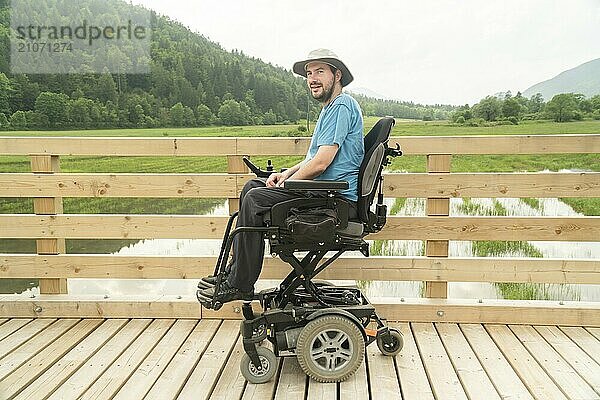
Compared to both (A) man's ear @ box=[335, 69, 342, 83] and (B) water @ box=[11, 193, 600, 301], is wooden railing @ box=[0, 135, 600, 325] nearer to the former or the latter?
(B) water @ box=[11, 193, 600, 301]

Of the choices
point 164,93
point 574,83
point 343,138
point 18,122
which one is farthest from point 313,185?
point 574,83

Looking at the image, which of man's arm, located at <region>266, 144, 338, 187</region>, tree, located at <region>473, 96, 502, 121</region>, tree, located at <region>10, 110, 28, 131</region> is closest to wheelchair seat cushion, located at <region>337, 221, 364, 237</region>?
man's arm, located at <region>266, 144, 338, 187</region>

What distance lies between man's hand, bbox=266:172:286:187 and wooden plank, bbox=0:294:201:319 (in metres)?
0.97

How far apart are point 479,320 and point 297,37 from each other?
2496mm

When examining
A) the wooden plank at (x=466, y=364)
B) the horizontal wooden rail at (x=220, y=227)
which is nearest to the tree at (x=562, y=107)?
the horizontal wooden rail at (x=220, y=227)

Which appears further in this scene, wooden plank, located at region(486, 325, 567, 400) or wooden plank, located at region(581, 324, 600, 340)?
wooden plank, located at region(581, 324, 600, 340)

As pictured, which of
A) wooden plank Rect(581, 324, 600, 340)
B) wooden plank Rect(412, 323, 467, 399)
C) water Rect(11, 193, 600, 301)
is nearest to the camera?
wooden plank Rect(412, 323, 467, 399)

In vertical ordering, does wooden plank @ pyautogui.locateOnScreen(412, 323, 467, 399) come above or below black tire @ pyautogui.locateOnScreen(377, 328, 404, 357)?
below

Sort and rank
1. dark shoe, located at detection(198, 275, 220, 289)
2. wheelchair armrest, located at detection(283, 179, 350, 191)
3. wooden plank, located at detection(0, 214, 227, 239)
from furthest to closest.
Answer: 1. wooden plank, located at detection(0, 214, 227, 239)
2. dark shoe, located at detection(198, 275, 220, 289)
3. wheelchair armrest, located at detection(283, 179, 350, 191)

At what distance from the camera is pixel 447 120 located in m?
4.25

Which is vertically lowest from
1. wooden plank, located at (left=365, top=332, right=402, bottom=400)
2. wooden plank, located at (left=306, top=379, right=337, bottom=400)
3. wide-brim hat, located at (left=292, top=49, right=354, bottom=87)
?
wooden plank, located at (left=306, top=379, right=337, bottom=400)

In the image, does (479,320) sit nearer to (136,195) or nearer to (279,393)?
(279,393)

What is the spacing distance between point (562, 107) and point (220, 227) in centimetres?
272

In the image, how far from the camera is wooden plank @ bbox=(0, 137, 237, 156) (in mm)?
3068
